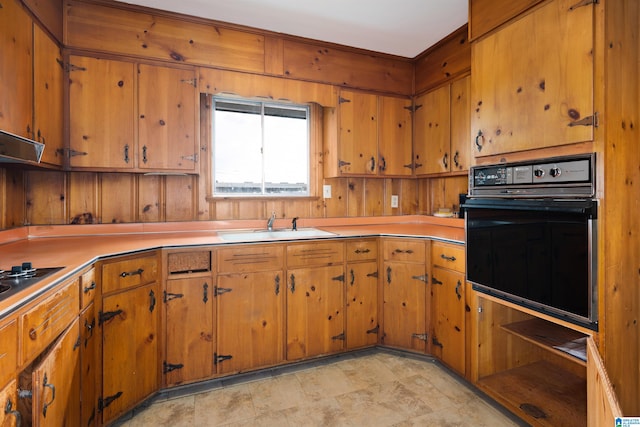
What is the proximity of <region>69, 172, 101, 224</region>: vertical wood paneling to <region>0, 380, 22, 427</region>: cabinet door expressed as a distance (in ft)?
5.45

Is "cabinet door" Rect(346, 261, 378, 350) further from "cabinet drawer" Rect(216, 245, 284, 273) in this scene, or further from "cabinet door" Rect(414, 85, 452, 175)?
"cabinet door" Rect(414, 85, 452, 175)

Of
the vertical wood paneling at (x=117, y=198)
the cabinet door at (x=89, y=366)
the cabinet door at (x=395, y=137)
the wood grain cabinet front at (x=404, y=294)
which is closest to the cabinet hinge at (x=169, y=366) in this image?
the cabinet door at (x=89, y=366)

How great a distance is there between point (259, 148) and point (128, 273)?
4.97 ft

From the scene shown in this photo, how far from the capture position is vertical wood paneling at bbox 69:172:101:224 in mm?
2414

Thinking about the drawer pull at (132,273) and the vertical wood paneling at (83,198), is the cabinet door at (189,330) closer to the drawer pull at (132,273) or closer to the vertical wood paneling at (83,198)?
the drawer pull at (132,273)

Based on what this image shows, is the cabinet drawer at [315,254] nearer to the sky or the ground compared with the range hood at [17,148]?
nearer to the ground

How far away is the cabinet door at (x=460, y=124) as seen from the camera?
2.72m

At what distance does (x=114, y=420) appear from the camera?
1797mm

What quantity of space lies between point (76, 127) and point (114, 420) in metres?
1.79

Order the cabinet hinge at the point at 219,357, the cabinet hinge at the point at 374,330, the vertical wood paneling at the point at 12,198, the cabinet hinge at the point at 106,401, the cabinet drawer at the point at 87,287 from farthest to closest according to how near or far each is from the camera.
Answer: the cabinet hinge at the point at 374,330 → the cabinet hinge at the point at 219,357 → the vertical wood paneling at the point at 12,198 → the cabinet hinge at the point at 106,401 → the cabinet drawer at the point at 87,287

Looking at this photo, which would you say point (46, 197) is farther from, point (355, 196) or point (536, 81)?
point (536, 81)

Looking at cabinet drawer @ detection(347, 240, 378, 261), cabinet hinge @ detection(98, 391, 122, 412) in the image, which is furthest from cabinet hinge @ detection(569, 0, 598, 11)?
cabinet hinge @ detection(98, 391, 122, 412)

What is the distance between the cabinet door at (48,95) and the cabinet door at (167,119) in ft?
1.48

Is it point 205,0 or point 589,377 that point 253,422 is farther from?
point 205,0
